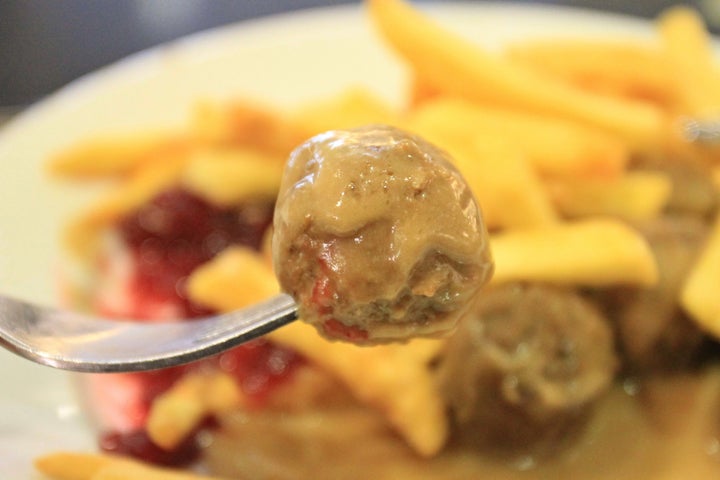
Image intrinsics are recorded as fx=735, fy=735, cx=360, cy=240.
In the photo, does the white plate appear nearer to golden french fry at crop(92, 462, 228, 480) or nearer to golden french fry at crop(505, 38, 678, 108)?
golden french fry at crop(92, 462, 228, 480)

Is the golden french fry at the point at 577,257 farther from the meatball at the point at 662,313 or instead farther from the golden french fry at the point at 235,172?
the golden french fry at the point at 235,172

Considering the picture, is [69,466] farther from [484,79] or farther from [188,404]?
[484,79]

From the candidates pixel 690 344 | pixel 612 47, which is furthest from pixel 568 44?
pixel 690 344

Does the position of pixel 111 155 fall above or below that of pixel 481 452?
above

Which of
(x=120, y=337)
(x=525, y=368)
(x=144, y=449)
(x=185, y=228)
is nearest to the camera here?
(x=120, y=337)

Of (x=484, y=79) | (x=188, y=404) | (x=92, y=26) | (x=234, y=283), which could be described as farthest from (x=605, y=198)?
(x=92, y=26)

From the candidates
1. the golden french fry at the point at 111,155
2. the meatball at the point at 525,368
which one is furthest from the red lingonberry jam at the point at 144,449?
the golden french fry at the point at 111,155
